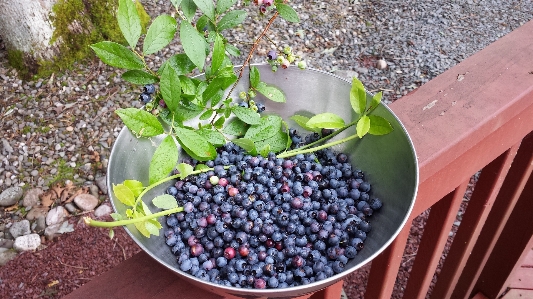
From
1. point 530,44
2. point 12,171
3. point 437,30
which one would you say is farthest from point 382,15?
point 12,171

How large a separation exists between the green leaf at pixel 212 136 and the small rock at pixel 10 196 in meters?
1.51

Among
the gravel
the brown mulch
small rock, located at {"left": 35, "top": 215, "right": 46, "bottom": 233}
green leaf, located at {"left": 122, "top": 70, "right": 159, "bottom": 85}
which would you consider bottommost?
the brown mulch

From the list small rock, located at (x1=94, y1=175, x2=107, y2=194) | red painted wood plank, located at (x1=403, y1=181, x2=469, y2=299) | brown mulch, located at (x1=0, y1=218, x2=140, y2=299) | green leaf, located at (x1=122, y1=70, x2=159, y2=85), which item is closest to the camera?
green leaf, located at (x1=122, y1=70, x2=159, y2=85)

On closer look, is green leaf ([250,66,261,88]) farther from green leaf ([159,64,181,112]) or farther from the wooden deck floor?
the wooden deck floor

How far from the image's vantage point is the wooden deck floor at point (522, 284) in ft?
5.55

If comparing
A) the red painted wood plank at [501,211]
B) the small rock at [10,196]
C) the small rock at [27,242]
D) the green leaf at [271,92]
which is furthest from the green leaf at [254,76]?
the small rock at [10,196]

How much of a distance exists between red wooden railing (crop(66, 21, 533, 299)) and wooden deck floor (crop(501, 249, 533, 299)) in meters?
0.65

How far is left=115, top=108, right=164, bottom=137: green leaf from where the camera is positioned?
1.97ft

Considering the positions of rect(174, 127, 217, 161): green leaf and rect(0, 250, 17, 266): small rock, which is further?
rect(0, 250, 17, 266): small rock

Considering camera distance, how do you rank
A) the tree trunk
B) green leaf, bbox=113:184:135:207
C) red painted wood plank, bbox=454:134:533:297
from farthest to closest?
the tree trunk < red painted wood plank, bbox=454:134:533:297 < green leaf, bbox=113:184:135:207

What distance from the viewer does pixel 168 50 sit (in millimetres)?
2453

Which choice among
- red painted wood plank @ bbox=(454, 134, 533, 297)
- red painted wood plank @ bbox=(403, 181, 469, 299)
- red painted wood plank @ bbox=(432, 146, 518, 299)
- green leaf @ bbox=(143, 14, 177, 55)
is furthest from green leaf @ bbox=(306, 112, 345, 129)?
red painted wood plank @ bbox=(454, 134, 533, 297)

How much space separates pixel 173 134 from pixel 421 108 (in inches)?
17.4

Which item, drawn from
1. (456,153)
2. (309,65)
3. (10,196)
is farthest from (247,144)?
(309,65)
